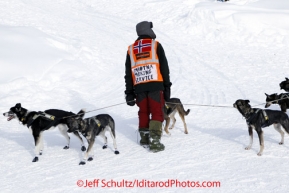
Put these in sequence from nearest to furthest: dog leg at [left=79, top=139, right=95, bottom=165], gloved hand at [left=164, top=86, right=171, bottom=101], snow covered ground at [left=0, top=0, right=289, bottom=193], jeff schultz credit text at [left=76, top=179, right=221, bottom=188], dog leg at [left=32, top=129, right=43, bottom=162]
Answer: jeff schultz credit text at [left=76, top=179, right=221, bottom=188] → snow covered ground at [left=0, top=0, right=289, bottom=193] → dog leg at [left=79, top=139, right=95, bottom=165] → gloved hand at [left=164, top=86, right=171, bottom=101] → dog leg at [left=32, top=129, right=43, bottom=162]

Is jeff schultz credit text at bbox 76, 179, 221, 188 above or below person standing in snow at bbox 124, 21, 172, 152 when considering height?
below

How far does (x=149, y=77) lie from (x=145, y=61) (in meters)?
0.29

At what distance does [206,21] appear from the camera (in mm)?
18578

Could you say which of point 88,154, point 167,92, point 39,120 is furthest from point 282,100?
point 39,120

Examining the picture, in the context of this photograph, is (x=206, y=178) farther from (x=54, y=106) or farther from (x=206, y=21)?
(x=206, y=21)

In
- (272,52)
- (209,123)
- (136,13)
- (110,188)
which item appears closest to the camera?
(110,188)

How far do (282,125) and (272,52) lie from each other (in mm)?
9331

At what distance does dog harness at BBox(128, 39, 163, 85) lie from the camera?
6.19 metres

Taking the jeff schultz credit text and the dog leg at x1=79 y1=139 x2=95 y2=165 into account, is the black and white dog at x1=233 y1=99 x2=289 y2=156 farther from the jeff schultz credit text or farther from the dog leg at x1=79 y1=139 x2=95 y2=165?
the dog leg at x1=79 y1=139 x2=95 y2=165

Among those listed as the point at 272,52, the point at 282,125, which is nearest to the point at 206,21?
the point at 272,52

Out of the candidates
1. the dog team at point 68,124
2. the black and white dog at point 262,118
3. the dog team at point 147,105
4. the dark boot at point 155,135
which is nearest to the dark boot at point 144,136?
the dog team at point 147,105

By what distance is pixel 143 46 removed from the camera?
621cm

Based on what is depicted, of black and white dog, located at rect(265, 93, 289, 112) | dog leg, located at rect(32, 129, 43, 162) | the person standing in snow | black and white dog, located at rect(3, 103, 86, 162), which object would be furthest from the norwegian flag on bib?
black and white dog, located at rect(265, 93, 289, 112)

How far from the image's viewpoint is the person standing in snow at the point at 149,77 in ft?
Result: 20.4
